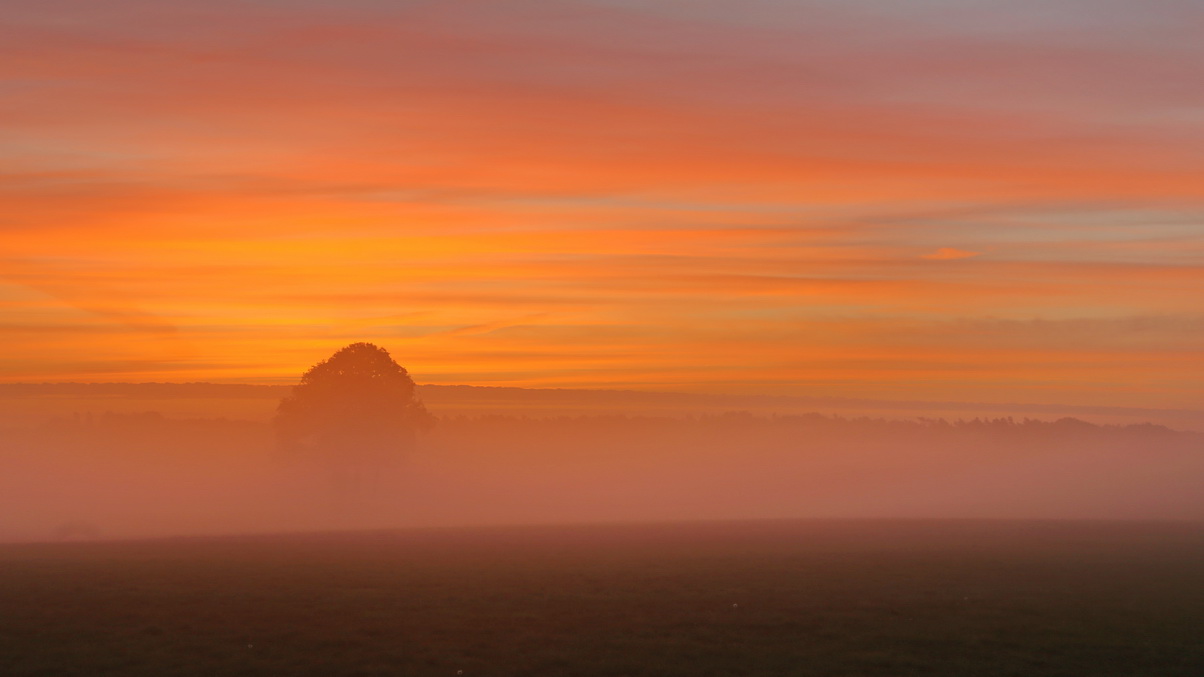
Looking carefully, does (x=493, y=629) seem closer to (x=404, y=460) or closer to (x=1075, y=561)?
(x=1075, y=561)

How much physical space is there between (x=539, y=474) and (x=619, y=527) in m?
88.9

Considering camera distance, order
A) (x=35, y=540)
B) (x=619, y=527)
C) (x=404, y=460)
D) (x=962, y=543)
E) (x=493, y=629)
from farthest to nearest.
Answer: (x=404, y=460)
(x=619, y=527)
(x=35, y=540)
(x=962, y=543)
(x=493, y=629)

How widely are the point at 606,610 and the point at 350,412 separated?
68420 millimetres

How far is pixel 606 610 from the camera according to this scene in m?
35.7

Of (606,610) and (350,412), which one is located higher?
(350,412)

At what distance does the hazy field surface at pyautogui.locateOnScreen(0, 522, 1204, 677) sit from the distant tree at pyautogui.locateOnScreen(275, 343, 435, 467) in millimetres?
38446

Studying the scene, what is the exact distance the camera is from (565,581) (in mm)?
44062

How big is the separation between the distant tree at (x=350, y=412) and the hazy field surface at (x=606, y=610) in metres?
38.4

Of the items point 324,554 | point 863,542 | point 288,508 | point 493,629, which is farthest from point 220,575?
point 288,508

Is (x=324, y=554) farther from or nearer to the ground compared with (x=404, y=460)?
nearer to the ground

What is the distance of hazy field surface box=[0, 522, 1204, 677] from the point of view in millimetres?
27188

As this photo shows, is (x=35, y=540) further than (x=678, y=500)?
No

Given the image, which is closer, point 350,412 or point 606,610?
point 606,610

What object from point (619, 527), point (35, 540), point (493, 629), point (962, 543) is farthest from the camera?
point (619, 527)
